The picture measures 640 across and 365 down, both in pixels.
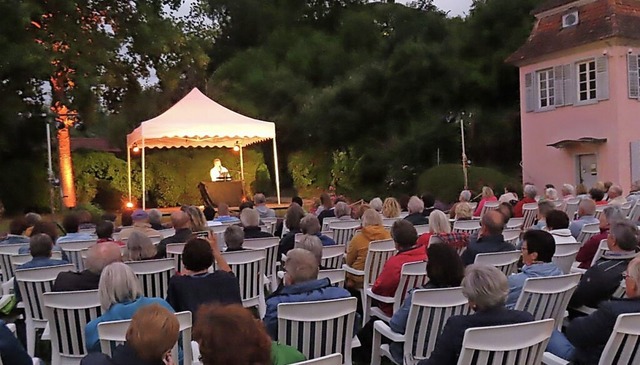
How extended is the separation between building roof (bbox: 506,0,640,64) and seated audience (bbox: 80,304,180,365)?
57.0 ft

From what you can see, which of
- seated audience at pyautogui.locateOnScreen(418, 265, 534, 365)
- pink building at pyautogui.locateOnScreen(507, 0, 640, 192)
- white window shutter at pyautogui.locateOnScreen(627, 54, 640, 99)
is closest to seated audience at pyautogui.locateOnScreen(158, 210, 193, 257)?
seated audience at pyautogui.locateOnScreen(418, 265, 534, 365)

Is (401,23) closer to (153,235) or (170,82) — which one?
(170,82)

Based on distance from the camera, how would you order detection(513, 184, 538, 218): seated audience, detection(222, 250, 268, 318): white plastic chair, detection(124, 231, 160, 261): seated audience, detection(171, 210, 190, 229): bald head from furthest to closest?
detection(513, 184, 538, 218): seated audience
detection(171, 210, 190, 229): bald head
detection(222, 250, 268, 318): white plastic chair
detection(124, 231, 160, 261): seated audience

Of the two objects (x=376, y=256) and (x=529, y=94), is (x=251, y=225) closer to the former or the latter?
(x=376, y=256)

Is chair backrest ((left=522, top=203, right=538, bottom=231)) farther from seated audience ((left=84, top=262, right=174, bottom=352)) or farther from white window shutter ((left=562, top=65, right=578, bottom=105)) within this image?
white window shutter ((left=562, top=65, right=578, bottom=105))

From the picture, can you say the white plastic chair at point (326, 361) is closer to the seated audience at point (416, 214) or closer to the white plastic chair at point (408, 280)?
the white plastic chair at point (408, 280)

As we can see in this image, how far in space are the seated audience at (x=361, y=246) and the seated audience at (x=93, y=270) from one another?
239cm

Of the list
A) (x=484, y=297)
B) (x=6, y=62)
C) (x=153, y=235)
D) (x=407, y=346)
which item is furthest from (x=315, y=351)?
(x=6, y=62)

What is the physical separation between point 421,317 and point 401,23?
23621 mm

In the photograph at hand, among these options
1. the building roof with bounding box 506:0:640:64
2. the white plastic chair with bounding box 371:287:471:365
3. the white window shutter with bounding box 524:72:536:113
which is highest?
the building roof with bounding box 506:0:640:64

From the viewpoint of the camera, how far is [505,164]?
2294cm

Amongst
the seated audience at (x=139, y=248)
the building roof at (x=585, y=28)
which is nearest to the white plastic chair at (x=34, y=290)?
the seated audience at (x=139, y=248)

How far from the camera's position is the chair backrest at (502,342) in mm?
2938

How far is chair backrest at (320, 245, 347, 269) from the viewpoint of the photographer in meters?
6.16
